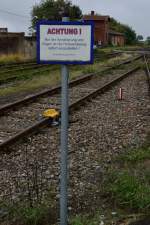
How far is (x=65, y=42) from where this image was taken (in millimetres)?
4250

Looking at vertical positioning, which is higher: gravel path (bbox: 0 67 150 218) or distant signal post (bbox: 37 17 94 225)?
distant signal post (bbox: 37 17 94 225)

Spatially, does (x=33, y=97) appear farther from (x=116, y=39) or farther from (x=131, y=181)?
(x=116, y=39)

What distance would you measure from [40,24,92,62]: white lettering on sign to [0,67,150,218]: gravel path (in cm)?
188

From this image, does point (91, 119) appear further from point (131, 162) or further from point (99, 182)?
point (99, 182)

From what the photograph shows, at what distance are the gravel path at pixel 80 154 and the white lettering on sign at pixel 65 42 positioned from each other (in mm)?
1881

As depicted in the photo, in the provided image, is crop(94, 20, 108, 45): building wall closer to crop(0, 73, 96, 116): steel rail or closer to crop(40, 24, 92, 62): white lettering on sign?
crop(0, 73, 96, 116): steel rail

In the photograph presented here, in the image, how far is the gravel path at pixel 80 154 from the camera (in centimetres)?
597

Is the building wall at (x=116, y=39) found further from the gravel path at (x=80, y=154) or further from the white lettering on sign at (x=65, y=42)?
the white lettering on sign at (x=65, y=42)

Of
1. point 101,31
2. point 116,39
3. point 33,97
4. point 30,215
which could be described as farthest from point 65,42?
point 116,39

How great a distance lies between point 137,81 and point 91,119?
10848 mm

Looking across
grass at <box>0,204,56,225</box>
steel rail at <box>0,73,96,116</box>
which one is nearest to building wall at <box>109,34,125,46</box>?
steel rail at <box>0,73,96,116</box>

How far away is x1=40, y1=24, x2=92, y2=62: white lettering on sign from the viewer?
425 cm

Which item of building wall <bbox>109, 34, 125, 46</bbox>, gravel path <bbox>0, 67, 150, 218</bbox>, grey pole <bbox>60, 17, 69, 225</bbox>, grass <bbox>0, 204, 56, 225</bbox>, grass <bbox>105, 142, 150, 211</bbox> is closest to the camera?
grey pole <bbox>60, 17, 69, 225</bbox>

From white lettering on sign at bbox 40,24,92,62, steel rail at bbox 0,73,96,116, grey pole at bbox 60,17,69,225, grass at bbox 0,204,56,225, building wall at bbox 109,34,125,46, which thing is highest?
building wall at bbox 109,34,125,46
